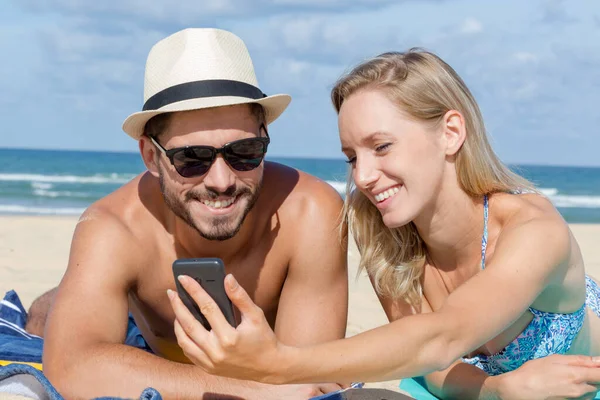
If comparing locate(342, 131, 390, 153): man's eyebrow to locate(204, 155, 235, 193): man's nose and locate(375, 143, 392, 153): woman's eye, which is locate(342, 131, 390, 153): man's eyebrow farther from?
locate(204, 155, 235, 193): man's nose

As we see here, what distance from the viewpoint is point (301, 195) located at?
13.3 feet

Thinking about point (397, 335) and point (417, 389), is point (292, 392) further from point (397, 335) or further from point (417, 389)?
point (417, 389)

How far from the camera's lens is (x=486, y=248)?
12.3 feet

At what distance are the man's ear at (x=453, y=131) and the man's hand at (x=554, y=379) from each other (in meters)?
1.08

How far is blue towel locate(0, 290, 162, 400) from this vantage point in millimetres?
3496

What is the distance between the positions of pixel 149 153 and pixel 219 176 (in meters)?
0.53

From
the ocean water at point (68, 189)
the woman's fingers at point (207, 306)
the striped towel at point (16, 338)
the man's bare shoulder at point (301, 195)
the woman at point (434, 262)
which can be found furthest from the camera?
the ocean water at point (68, 189)

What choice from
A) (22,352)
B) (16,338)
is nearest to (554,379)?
(22,352)

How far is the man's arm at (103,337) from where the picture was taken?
3363mm

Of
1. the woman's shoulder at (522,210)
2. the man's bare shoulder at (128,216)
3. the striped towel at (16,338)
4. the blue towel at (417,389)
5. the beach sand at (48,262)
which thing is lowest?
the beach sand at (48,262)

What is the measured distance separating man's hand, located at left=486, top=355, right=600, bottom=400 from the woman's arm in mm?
452

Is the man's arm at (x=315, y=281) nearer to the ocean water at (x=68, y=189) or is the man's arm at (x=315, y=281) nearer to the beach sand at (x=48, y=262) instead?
the beach sand at (x=48, y=262)

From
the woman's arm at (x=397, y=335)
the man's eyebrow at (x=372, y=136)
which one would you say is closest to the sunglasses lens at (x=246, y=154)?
the man's eyebrow at (x=372, y=136)

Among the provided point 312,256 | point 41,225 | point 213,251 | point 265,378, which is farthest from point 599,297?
point 41,225
